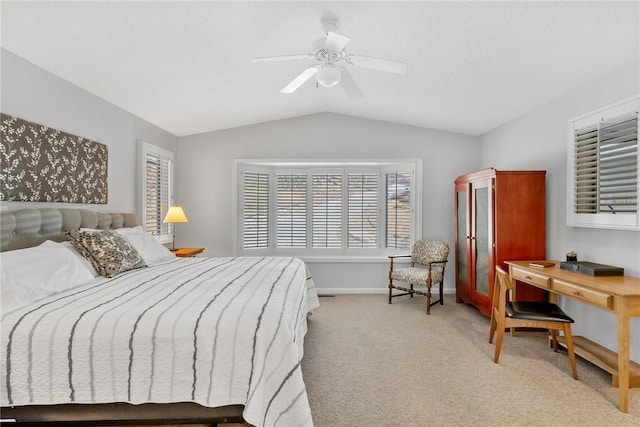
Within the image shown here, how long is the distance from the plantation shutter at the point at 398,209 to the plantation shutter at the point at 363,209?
200 mm

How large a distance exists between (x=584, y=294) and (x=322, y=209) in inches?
140

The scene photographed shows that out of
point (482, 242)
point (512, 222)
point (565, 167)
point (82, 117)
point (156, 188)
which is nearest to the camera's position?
point (82, 117)

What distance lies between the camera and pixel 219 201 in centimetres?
523

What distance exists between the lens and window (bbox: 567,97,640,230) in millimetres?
2582

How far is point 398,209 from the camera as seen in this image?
5.28 m

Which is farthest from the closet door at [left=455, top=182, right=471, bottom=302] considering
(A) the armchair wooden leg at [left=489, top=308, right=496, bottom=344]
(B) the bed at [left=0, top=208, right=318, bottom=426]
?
(B) the bed at [left=0, top=208, right=318, bottom=426]

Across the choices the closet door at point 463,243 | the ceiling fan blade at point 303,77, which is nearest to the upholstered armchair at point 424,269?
the closet door at point 463,243

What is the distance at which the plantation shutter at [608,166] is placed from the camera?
2586 millimetres

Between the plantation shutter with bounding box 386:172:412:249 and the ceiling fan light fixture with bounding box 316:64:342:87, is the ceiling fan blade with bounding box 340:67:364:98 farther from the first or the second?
the plantation shutter with bounding box 386:172:412:249

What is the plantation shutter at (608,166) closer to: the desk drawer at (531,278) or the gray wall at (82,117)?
the desk drawer at (531,278)

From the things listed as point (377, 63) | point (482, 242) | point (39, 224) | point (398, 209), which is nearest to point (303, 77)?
point (377, 63)

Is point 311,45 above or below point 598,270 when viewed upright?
above

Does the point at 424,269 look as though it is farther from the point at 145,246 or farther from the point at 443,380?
the point at 145,246

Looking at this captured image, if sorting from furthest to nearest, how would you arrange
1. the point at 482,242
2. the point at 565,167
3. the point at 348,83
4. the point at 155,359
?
the point at 482,242 < the point at 565,167 < the point at 348,83 < the point at 155,359
